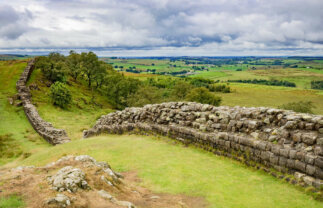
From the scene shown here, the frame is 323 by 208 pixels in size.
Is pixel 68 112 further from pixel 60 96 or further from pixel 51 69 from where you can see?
pixel 51 69

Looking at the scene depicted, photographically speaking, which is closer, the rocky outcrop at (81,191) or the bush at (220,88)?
the rocky outcrop at (81,191)

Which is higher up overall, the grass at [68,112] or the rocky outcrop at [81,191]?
the rocky outcrop at [81,191]

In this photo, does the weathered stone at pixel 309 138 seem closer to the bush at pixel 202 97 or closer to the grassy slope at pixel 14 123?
the grassy slope at pixel 14 123

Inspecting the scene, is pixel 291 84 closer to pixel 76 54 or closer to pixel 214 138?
pixel 76 54

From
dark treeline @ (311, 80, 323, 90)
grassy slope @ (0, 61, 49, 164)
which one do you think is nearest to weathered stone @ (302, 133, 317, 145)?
grassy slope @ (0, 61, 49, 164)

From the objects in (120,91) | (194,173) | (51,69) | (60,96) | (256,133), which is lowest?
(120,91)

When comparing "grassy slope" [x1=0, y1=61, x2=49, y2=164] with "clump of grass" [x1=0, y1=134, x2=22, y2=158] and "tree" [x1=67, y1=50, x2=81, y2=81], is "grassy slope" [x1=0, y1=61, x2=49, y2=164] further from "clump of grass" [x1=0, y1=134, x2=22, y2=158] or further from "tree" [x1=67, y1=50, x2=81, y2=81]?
"tree" [x1=67, y1=50, x2=81, y2=81]

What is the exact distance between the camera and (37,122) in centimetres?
3566

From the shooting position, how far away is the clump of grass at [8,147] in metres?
25.0

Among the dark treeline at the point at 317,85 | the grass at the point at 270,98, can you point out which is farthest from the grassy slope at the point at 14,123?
the dark treeline at the point at 317,85

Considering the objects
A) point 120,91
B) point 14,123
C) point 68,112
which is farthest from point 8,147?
point 120,91

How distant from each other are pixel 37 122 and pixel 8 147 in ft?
28.6

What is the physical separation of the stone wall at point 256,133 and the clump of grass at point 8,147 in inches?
649

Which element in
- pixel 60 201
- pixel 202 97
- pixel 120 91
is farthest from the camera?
pixel 120 91
